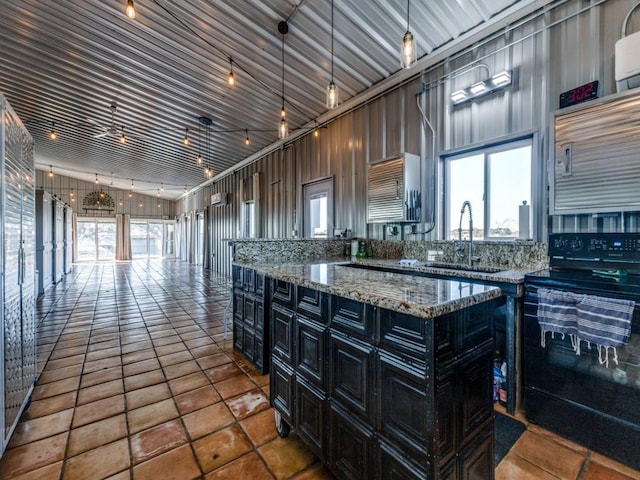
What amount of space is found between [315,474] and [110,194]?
16516 millimetres

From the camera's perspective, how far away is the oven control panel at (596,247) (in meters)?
1.70

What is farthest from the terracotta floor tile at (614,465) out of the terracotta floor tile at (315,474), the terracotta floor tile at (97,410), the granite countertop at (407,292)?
the terracotta floor tile at (97,410)

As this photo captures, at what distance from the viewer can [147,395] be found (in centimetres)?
223

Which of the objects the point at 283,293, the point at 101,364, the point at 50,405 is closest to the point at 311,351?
the point at 283,293

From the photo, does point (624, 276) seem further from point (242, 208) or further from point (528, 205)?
point (242, 208)

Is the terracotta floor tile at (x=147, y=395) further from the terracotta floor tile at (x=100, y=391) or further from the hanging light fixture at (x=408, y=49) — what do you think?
the hanging light fixture at (x=408, y=49)

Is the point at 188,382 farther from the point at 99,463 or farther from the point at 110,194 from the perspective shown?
the point at 110,194

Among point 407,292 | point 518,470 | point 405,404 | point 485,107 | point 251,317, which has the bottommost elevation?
point 518,470

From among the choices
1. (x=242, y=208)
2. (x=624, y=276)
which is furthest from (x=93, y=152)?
(x=624, y=276)

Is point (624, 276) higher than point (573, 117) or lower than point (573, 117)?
lower

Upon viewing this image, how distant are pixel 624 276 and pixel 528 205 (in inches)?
41.8

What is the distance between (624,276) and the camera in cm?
163

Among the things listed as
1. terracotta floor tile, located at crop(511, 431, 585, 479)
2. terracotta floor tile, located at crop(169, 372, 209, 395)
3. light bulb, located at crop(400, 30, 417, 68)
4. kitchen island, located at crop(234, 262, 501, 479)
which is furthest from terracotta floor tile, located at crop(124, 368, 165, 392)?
light bulb, located at crop(400, 30, 417, 68)

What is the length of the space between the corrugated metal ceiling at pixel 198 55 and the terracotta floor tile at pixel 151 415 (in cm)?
364
